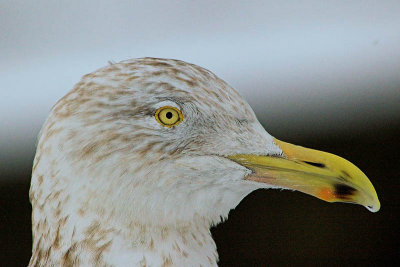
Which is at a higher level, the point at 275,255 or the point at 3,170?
the point at 3,170

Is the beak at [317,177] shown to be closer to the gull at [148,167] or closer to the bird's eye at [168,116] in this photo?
the gull at [148,167]

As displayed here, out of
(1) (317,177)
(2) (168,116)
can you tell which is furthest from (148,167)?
(1) (317,177)

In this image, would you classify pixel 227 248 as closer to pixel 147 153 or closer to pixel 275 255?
pixel 275 255

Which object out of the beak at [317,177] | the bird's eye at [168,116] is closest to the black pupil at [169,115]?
the bird's eye at [168,116]

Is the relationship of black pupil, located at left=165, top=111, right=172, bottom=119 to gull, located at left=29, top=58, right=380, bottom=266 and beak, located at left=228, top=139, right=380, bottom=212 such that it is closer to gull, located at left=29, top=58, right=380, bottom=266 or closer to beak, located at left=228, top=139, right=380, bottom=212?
gull, located at left=29, top=58, right=380, bottom=266

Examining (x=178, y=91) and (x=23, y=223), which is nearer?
(x=178, y=91)

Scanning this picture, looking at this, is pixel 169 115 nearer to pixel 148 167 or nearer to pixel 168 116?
pixel 168 116

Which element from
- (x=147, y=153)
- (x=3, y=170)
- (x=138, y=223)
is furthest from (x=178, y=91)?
(x=3, y=170)
